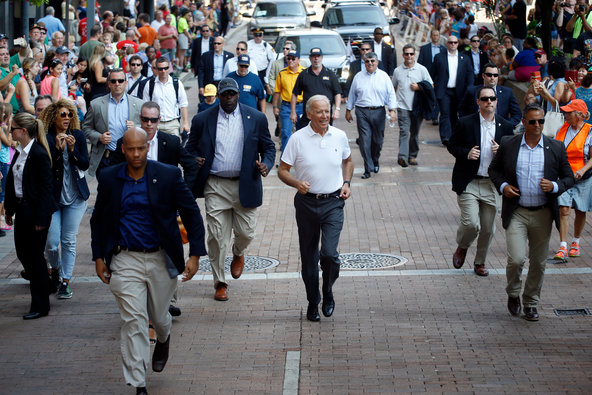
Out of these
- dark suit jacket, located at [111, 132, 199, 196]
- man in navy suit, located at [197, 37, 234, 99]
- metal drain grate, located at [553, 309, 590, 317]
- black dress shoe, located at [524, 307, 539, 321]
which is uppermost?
dark suit jacket, located at [111, 132, 199, 196]

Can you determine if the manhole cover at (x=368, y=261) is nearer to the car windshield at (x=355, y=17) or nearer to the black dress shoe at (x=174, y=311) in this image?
the black dress shoe at (x=174, y=311)

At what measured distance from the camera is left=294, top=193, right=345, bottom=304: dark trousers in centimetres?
909

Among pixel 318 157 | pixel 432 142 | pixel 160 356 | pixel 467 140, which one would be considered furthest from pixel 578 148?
pixel 432 142

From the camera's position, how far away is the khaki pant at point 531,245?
30.2ft

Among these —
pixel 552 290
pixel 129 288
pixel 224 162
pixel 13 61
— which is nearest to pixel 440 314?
pixel 552 290

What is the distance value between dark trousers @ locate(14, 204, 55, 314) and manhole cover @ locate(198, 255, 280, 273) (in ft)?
7.10

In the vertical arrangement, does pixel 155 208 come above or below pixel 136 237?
above

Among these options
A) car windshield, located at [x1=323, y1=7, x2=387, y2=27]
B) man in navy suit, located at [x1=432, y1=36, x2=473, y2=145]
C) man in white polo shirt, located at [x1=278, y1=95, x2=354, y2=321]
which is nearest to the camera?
man in white polo shirt, located at [x1=278, y1=95, x2=354, y2=321]

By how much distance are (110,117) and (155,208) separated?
466 cm

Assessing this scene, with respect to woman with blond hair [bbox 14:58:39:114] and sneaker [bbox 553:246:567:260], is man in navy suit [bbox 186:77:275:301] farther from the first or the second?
woman with blond hair [bbox 14:58:39:114]

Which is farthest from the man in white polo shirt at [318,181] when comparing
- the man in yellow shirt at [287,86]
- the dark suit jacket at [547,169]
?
the man in yellow shirt at [287,86]

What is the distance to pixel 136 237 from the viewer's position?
7.29 m

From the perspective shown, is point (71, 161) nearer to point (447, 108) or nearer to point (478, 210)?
point (478, 210)

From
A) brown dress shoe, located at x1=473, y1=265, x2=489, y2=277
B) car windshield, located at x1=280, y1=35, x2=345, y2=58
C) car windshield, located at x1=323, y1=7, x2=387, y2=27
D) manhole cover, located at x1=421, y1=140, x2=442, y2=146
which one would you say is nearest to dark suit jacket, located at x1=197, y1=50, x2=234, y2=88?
manhole cover, located at x1=421, y1=140, x2=442, y2=146
